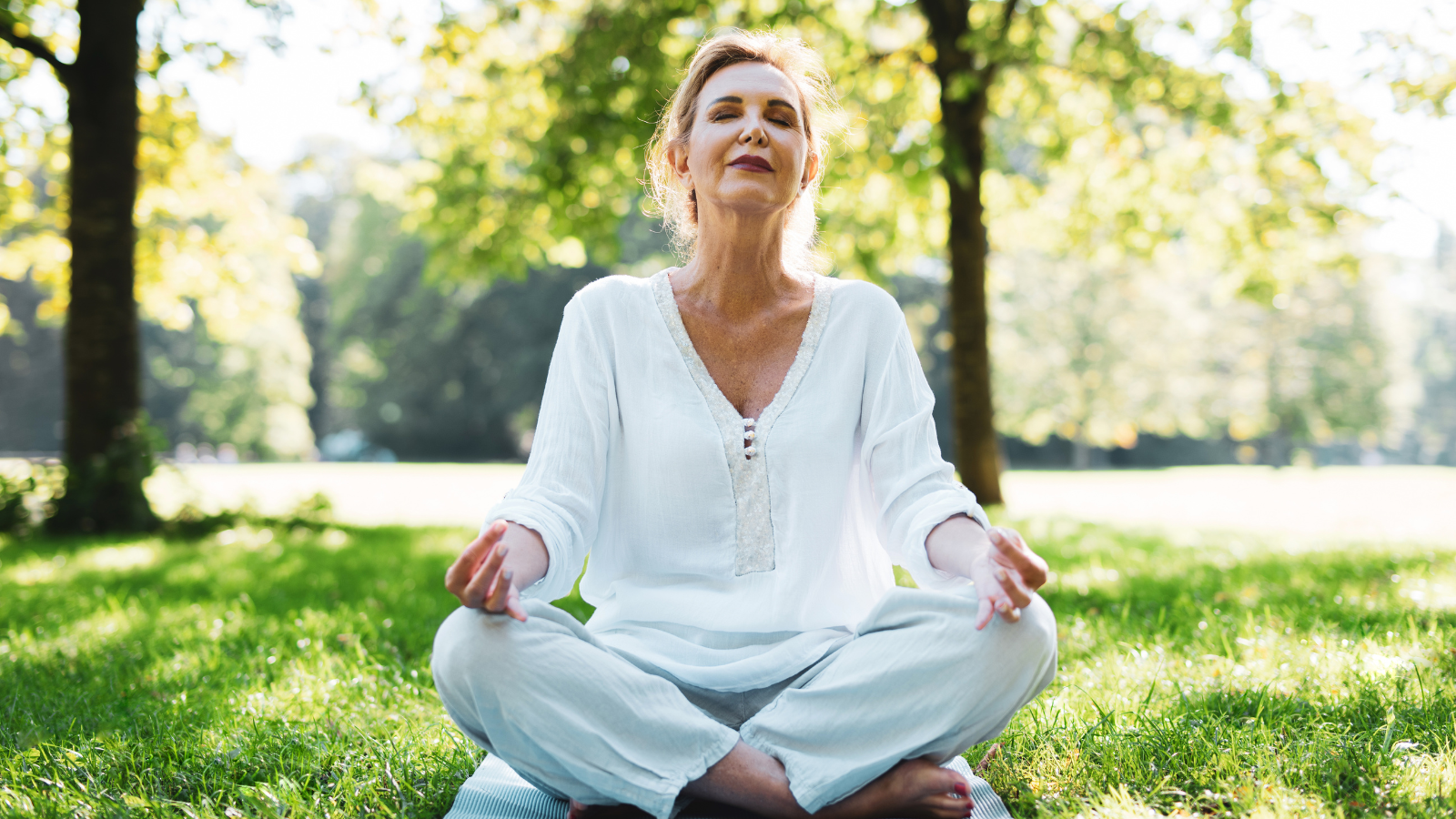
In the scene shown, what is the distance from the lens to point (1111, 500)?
17062 millimetres

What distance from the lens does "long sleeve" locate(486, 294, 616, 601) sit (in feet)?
7.36

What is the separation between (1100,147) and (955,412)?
166 inches

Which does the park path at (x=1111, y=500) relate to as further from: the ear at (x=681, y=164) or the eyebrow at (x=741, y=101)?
the eyebrow at (x=741, y=101)

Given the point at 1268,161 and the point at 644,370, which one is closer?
the point at 644,370

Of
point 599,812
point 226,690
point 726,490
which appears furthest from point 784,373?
point 226,690

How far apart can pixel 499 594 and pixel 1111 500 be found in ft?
55.4

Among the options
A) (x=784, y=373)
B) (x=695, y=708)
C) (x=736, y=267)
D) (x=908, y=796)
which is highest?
(x=736, y=267)

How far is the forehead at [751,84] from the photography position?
2707 mm

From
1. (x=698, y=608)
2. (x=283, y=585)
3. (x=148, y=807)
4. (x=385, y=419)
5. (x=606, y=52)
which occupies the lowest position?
(x=385, y=419)

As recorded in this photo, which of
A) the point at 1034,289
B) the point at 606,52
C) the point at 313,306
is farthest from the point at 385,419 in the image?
the point at 606,52

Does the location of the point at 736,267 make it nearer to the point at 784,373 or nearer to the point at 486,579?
the point at 784,373

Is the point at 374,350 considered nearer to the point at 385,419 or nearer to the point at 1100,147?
the point at 385,419

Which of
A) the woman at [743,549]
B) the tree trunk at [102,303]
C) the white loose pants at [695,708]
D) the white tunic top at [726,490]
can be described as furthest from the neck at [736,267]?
the tree trunk at [102,303]

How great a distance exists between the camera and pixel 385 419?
39.2 m
